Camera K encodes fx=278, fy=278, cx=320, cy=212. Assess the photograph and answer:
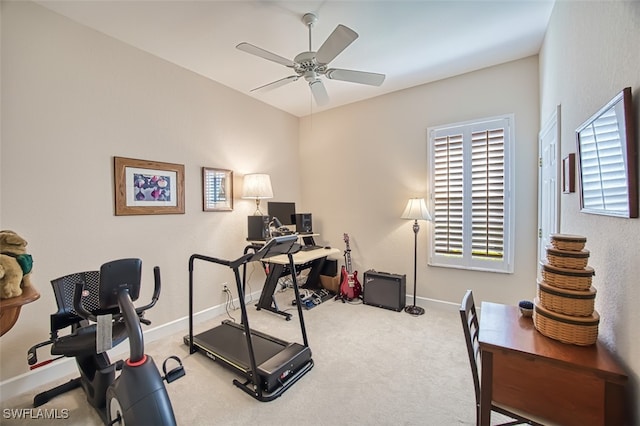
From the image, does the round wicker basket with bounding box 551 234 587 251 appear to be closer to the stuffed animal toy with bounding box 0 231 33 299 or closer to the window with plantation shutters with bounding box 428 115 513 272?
the window with plantation shutters with bounding box 428 115 513 272

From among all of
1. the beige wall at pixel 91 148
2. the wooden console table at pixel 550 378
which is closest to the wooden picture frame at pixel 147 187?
the beige wall at pixel 91 148

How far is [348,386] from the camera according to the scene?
6.73 feet

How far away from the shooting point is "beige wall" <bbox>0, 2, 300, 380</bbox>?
201cm

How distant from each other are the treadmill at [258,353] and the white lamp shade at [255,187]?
1404mm

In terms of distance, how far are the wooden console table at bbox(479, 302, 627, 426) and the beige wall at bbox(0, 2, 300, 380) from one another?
9.47 ft

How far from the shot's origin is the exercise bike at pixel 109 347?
1217 millimetres

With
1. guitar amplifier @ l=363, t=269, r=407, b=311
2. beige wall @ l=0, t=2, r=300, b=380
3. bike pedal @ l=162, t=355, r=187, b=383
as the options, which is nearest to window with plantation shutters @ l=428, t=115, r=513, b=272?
guitar amplifier @ l=363, t=269, r=407, b=311

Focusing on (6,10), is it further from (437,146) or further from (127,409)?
(437,146)

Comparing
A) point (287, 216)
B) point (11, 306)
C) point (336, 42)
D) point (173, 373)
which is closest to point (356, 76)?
point (336, 42)

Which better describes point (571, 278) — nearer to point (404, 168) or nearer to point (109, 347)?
point (109, 347)

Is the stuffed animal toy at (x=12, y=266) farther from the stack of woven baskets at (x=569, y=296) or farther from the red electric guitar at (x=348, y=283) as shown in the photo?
the red electric guitar at (x=348, y=283)

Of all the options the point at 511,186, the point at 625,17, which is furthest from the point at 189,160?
the point at 511,186

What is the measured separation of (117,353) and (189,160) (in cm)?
199

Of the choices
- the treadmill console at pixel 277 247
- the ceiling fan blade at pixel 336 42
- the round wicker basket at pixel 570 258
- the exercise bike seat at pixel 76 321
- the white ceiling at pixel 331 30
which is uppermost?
the white ceiling at pixel 331 30
